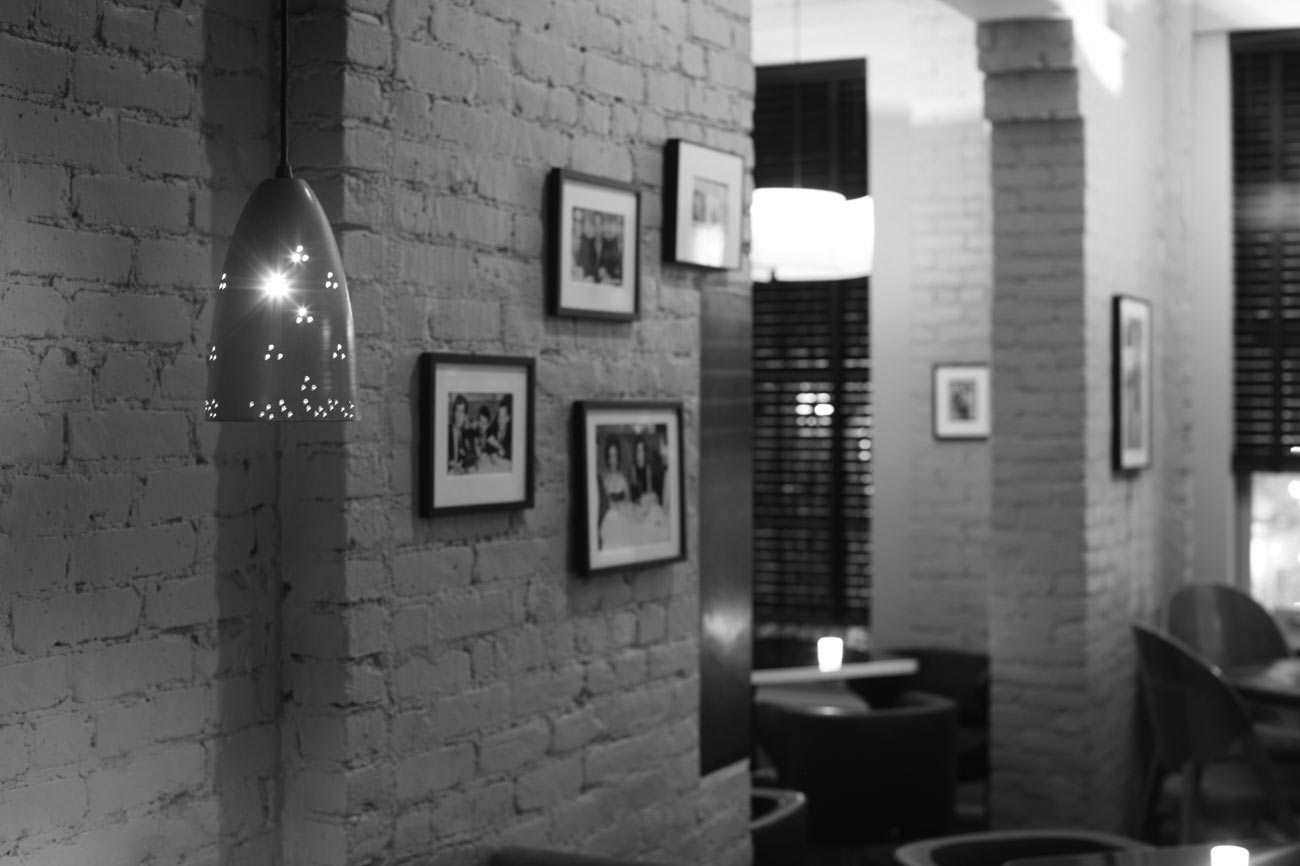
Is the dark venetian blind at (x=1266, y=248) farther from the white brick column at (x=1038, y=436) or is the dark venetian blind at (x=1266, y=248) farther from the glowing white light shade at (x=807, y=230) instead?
the glowing white light shade at (x=807, y=230)

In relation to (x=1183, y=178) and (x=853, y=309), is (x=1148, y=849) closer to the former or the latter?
(x=1183, y=178)

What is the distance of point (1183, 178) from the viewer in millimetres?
7094

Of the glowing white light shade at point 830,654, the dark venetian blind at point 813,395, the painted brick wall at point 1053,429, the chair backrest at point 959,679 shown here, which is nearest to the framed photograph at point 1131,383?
the painted brick wall at point 1053,429

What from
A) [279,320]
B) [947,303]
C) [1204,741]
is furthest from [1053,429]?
[279,320]

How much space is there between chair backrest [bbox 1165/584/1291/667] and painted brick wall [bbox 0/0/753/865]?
3779mm

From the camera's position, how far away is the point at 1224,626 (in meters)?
6.62

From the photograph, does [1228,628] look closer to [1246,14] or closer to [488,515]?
[1246,14]

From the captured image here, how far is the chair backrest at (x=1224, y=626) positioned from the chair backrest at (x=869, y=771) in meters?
1.74

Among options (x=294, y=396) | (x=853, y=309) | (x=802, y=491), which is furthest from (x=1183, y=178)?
(x=294, y=396)

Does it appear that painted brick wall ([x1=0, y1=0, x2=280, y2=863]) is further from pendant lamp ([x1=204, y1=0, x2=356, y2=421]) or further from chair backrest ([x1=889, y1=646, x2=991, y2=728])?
chair backrest ([x1=889, y1=646, x2=991, y2=728])

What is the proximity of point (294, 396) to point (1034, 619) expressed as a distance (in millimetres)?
4276

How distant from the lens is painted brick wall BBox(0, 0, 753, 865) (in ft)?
7.47

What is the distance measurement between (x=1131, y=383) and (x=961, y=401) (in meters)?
1.13

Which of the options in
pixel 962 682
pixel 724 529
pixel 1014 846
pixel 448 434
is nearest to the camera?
pixel 448 434
